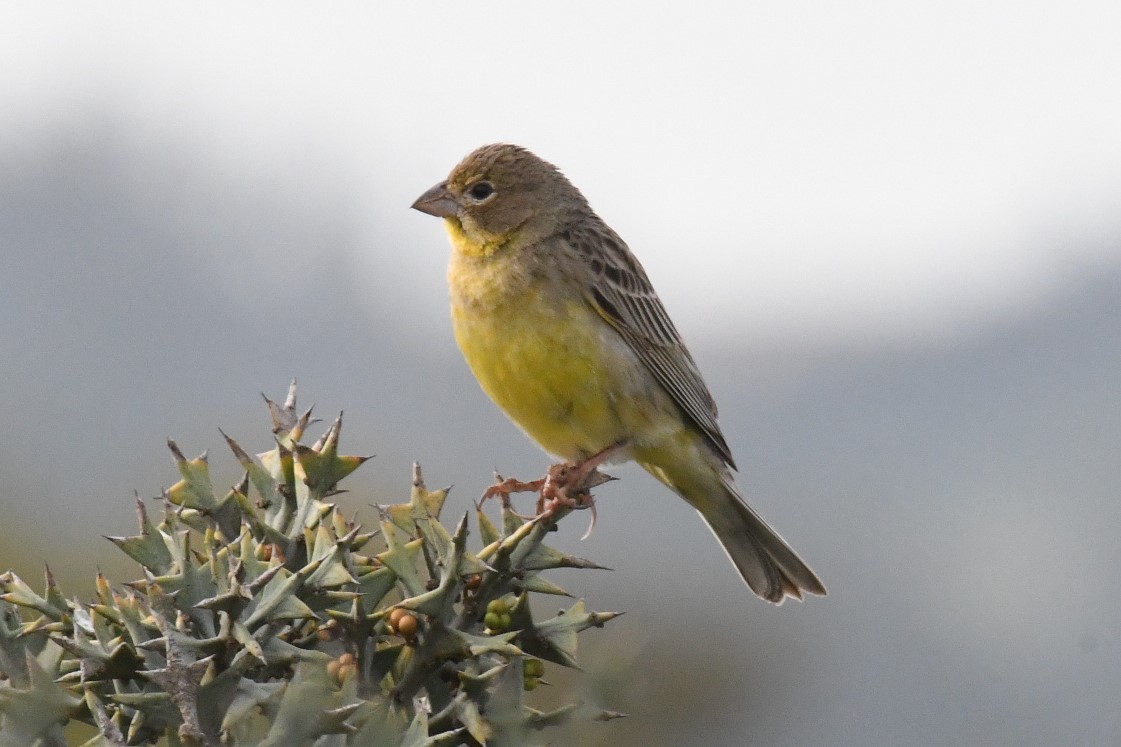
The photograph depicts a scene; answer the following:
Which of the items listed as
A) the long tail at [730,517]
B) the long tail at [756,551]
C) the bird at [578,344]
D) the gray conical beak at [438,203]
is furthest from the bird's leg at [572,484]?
the gray conical beak at [438,203]

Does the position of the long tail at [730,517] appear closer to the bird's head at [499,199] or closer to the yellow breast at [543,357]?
the yellow breast at [543,357]

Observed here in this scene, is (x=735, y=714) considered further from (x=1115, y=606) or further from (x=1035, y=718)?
(x=1115, y=606)

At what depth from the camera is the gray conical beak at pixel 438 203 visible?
6488mm

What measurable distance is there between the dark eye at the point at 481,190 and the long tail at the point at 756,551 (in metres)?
1.55

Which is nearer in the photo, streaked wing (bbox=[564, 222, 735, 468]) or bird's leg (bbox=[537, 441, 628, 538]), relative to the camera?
bird's leg (bbox=[537, 441, 628, 538])

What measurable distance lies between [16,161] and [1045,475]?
81074mm

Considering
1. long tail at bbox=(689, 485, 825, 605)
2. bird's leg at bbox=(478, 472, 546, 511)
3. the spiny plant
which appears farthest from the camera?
long tail at bbox=(689, 485, 825, 605)

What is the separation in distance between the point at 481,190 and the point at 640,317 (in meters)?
0.89

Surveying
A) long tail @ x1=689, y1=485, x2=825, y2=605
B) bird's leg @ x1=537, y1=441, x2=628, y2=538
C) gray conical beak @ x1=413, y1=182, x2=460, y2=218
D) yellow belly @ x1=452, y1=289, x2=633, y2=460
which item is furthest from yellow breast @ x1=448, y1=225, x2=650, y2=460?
long tail @ x1=689, y1=485, x2=825, y2=605

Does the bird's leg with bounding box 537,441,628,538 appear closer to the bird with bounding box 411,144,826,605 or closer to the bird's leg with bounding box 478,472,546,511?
the bird's leg with bounding box 478,472,546,511

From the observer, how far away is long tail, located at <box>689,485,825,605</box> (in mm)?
6328

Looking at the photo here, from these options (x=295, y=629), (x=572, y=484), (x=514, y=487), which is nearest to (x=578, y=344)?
(x=514, y=487)

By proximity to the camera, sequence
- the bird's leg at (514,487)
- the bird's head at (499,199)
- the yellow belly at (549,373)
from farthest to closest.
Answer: the bird's head at (499,199), the yellow belly at (549,373), the bird's leg at (514,487)

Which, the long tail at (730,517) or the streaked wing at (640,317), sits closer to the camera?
the long tail at (730,517)
